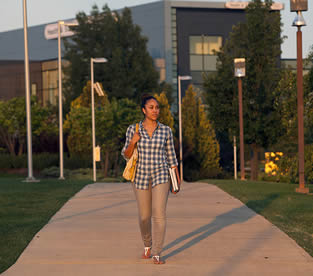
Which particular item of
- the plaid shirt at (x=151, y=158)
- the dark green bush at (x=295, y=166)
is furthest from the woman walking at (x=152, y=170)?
the dark green bush at (x=295, y=166)

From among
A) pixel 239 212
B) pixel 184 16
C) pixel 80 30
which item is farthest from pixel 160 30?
pixel 239 212

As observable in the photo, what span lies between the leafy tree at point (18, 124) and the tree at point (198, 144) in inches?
388

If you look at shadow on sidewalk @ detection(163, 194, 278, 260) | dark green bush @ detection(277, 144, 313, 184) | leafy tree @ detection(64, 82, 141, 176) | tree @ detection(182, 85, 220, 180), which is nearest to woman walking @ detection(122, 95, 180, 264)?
shadow on sidewalk @ detection(163, 194, 278, 260)

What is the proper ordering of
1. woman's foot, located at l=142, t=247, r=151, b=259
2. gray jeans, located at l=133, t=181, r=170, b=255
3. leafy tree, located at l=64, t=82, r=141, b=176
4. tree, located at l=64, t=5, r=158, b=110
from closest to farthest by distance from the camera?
1. gray jeans, located at l=133, t=181, r=170, b=255
2. woman's foot, located at l=142, t=247, r=151, b=259
3. leafy tree, located at l=64, t=82, r=141, b=176
4. tree, located at l=64, t=5, r=158, b=110

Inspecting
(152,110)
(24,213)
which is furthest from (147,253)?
(24,213)

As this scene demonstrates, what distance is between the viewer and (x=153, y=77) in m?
54.9

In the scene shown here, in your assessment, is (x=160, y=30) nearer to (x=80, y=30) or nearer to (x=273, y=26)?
(x=80, y=30)

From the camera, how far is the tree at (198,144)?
46.8m

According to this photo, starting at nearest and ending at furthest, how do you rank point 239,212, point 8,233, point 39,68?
1. point 8,233
2. point 239,212
3. point 39,68

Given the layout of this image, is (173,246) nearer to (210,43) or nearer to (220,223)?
(220,223)

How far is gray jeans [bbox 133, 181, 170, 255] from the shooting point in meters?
7.57

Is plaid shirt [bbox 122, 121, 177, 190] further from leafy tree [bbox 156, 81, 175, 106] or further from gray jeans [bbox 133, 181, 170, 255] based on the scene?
leafy tree [bbox 156, 81, 175, 106]

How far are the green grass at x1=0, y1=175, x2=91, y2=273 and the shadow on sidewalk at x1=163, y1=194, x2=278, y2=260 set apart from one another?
2.05m

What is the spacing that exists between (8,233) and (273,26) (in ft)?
92.8
